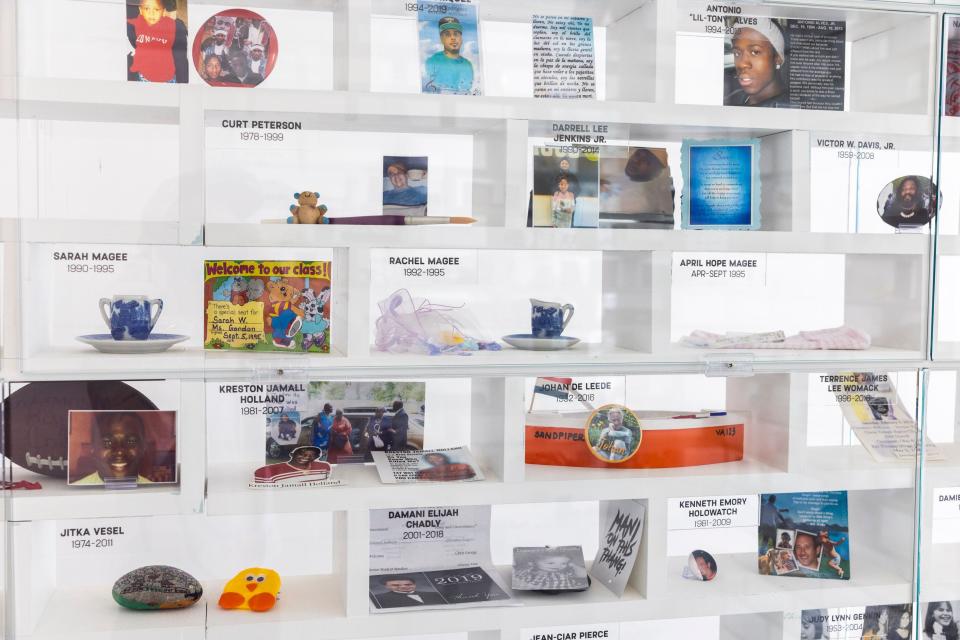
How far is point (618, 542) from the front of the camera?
1.66m

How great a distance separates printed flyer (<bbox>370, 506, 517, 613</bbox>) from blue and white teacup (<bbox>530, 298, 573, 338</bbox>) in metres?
0.32

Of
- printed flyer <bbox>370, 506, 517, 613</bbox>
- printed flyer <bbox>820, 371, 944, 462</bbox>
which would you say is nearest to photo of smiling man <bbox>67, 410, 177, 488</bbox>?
printed flyer <bbox>370, 506, 517, 613</bbox>

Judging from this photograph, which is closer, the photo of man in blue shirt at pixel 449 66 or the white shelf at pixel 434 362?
the white shelf at pixel 434 362

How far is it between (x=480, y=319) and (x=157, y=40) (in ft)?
2.23

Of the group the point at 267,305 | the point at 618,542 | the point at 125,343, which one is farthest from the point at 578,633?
the point at 125,343

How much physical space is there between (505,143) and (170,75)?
543mm

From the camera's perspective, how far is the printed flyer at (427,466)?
155 cm

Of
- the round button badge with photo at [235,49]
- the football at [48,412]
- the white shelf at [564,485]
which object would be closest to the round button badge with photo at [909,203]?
the white shelf at [564,485]

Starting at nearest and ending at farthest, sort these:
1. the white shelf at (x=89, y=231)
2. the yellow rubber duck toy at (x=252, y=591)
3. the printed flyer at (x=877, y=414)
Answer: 1. the white shelf at (x=89, y=231)
2. the yellow rubber duck toy at (x=252, y=591)
3. the printed flyer at (x=877, y=414)

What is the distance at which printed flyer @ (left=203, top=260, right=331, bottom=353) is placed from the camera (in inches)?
57.7

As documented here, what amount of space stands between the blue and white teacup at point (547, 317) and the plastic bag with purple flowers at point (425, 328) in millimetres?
78

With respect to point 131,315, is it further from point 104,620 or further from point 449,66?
point 449,66

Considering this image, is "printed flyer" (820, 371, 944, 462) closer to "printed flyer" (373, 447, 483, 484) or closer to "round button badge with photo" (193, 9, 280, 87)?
"printed flyer" (373, 447, 483, 484)

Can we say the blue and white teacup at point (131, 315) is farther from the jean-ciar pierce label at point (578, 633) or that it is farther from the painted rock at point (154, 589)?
the jean-ciar pierce label at point (578, 633)
